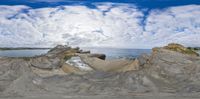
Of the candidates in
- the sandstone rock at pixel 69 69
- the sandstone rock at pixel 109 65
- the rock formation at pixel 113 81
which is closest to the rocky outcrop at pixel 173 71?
the rock formation at pixel 113 81

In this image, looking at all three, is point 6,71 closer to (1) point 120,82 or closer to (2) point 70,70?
(2) point 70,70

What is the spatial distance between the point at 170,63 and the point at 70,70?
644 centimetres

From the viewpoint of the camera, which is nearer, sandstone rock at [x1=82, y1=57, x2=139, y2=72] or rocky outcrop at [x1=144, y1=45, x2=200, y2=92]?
rocky outcrop at [x1=144, y1=45, x2=200, y2=92]

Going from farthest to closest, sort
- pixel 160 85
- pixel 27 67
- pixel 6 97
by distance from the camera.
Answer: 1. pixel 27 67
2. pixel 160 85
3. pixel 6 97

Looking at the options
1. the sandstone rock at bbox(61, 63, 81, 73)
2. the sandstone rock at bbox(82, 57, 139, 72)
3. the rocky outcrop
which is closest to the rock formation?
the rocky outcrop

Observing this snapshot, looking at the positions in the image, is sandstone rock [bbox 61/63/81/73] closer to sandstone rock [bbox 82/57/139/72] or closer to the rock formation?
the rock formation

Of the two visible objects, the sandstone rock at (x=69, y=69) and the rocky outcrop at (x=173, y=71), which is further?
the sandstone rock at (x=69, y=69)

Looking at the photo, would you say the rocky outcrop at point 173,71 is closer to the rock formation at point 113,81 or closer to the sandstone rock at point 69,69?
the rock formation at point 113,81

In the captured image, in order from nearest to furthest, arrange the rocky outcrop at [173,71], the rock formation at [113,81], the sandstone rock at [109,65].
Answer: the rock formation at [113,81], the rocky outcrop at [173,71], the sandstone rock at [109,65]

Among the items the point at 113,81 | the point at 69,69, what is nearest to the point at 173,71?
the point at 113,81

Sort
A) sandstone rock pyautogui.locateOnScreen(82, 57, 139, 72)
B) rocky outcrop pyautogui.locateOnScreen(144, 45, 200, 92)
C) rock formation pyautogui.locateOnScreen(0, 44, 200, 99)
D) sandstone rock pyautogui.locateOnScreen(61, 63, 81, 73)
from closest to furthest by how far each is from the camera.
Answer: rock formation pyautogui.locateOnScreen(0, 44, 200, 99) → rocky outcrop pyautogui.locateOnScreen(144, 45, 200, 92) → sandstone rock pyautogui.locateOnScreen(61, 63, 81, 73) → sandstone rock pyautogui.locateOnScreen(82, 57, 139, 72)

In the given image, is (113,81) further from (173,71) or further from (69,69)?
(69,69)

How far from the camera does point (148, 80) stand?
2338cm

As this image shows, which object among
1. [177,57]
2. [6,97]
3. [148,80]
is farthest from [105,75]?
[6,97]
